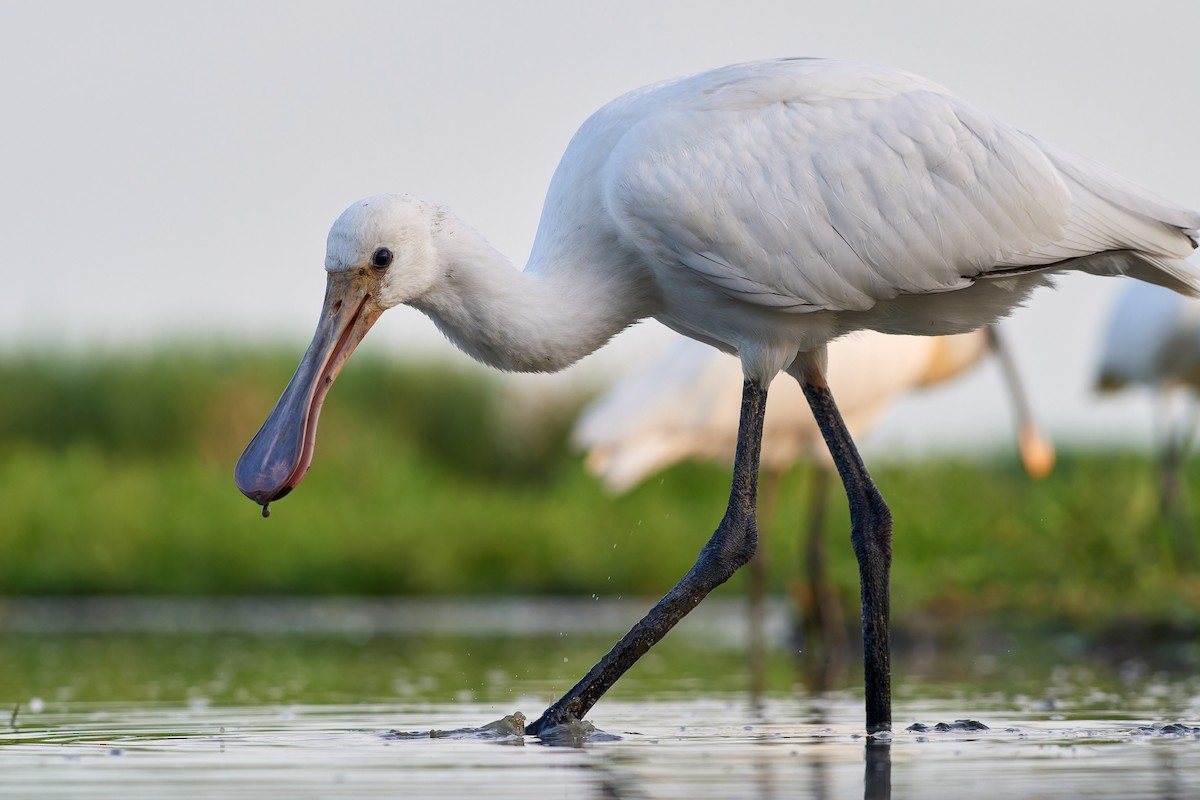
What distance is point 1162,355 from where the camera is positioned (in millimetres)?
15484

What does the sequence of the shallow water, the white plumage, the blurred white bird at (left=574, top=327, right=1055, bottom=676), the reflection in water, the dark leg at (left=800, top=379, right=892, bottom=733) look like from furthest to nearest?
1. the white plumage
2. the blurred white bird at (left=574, top=327, right=1055, bottom=676)
3. the dark leg at (left=800, top=379, right=892, bottom=733)
4. the shallow water
5. the reflection in water

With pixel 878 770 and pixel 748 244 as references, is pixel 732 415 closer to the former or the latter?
pixel 748 244

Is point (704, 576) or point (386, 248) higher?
point (386, 248)

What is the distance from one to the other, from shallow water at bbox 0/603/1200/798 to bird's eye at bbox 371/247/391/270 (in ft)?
4.84

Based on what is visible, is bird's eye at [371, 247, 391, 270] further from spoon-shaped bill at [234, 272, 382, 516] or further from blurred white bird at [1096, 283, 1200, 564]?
blurred white bird at [1096, 283, 1200, 564]

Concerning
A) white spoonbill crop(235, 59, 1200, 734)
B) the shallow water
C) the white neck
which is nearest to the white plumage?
the shallow water

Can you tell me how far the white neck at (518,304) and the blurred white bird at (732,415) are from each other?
5.58m

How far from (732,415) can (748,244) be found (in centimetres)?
595

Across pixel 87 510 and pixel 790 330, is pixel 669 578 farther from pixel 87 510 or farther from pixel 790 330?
pixel 790 330

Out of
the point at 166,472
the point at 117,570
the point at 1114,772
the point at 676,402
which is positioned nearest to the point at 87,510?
the point at 117,570

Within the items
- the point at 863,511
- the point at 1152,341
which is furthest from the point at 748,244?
the point at 1152,341

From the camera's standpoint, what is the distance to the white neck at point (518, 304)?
6.52m

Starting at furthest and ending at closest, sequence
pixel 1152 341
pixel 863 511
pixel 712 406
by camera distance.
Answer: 1. pixel 1152 341
2. pixel 712 406
3. pixel 863 511

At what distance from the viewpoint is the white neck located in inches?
257
